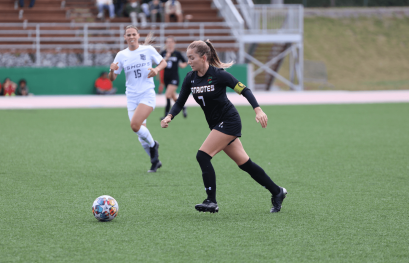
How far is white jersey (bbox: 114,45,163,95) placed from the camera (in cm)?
820

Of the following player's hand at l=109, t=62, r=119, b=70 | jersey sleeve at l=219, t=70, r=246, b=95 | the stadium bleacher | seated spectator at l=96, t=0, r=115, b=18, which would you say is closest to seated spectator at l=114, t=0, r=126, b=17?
seated spectator at l=96, t=0, r=115, b=18

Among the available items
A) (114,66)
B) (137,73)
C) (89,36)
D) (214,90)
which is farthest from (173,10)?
(214,90)

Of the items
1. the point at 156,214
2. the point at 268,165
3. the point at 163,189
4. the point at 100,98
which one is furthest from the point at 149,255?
the point at 100,98

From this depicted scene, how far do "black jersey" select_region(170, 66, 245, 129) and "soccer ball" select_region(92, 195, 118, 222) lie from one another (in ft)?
4.37

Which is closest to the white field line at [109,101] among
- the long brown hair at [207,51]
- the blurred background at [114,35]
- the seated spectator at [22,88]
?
the seated spectator at [22,88]

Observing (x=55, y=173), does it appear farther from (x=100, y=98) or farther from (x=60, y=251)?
(x=100, y=98)

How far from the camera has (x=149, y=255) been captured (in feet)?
13.8

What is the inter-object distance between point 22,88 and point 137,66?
16741 millimetres

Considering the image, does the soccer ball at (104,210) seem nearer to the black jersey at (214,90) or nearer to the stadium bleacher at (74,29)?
the black jersey at (214,90)

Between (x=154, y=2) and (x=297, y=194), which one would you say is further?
(x=154, y=2)

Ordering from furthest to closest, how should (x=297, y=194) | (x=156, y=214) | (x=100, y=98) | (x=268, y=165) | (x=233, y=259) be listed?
(x=100, y=98)
(x=268, y=165)
(x=297, y=194)
(x=156, y=214)
(x=233, y=259)

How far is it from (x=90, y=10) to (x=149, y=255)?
87.2ft

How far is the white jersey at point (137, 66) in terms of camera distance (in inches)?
323

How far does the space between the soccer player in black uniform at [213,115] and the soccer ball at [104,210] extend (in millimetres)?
829
